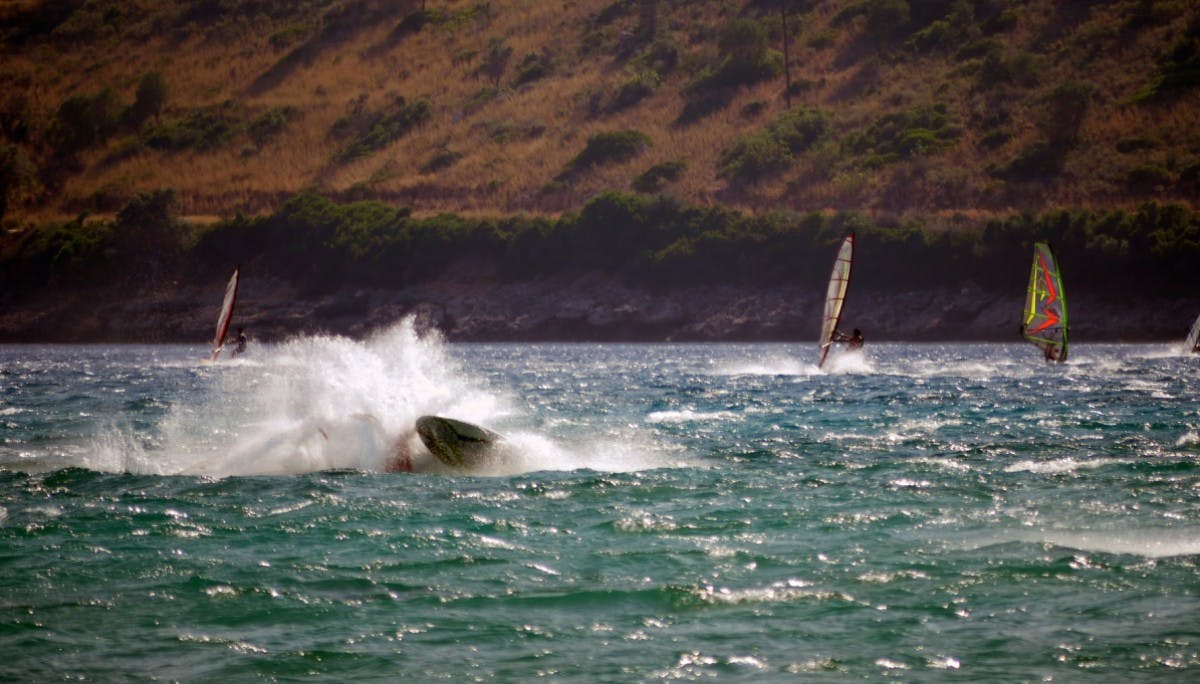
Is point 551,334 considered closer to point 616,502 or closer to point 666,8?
point 666,8

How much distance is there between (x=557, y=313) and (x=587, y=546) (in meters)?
94.8

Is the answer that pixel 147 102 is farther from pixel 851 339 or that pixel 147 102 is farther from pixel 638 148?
pixel 851 339

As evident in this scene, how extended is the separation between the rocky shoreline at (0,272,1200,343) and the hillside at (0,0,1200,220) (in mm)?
9488

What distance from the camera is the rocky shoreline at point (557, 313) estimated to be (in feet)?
322

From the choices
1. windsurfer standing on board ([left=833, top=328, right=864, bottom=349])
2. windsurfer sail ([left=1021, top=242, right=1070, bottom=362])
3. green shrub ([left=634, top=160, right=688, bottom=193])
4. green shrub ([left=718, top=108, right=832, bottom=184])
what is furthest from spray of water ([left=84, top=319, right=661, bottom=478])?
green shrub ([left=634, top=160, right=688, bottom=193])

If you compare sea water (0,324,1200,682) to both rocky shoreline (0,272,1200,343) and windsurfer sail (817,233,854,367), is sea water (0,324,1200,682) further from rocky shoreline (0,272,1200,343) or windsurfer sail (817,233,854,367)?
rocky shoreline (0,272,1200,343)

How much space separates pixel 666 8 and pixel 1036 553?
150272 mm

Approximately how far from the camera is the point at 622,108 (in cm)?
13550

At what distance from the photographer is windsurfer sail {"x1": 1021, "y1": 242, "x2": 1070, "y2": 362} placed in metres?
51.6

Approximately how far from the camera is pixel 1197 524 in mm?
→ 15797

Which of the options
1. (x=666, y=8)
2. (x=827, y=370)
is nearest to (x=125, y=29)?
(x=666, y=8)

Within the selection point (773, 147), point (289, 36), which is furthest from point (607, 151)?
point (289, 36)

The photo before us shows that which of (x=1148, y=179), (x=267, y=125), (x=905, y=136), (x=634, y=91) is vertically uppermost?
(x=634, y=91)

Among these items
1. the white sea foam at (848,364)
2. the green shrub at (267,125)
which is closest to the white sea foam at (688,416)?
the white sea foam at (848,364)
